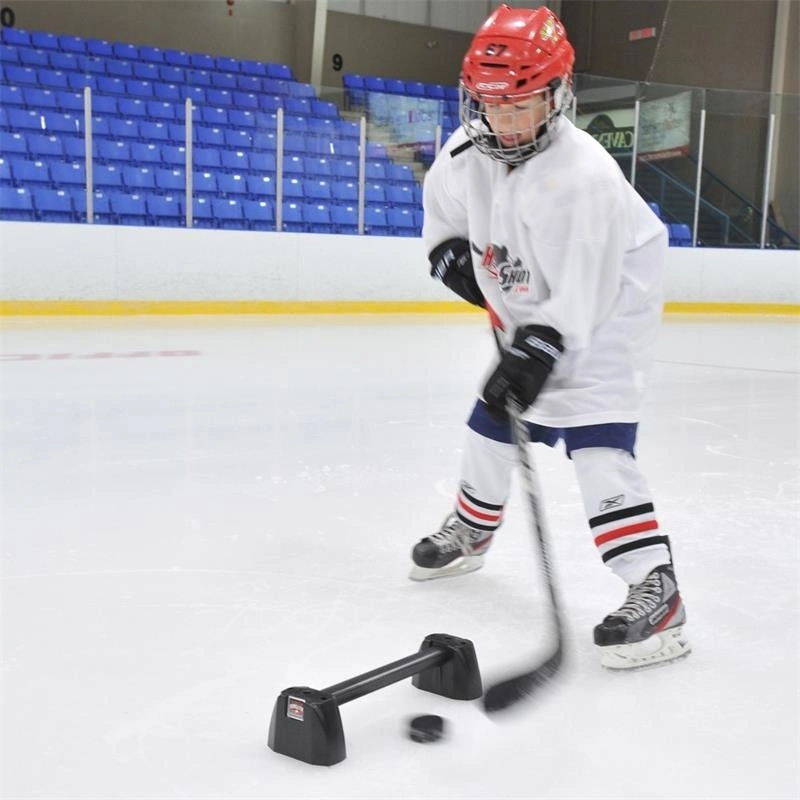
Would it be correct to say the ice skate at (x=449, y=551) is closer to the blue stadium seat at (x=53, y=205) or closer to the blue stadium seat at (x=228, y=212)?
the blue stadium seat at (x=53, y=205)

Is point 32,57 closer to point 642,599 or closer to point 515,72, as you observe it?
point 515,72

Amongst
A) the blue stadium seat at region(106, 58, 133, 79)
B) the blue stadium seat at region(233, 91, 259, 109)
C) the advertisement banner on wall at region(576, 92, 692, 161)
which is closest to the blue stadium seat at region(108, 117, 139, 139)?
the blue stadium seat at region(106, 58, 133, 79)

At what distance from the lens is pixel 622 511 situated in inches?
60.9

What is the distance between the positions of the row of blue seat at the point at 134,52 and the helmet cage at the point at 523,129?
9352 millimetres

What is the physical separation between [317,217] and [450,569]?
6476 millimetres

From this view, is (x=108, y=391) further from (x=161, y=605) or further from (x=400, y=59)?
(x=400, y=59)

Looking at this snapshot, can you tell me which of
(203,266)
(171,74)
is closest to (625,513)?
(203,266)

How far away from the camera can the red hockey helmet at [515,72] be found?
1.42 m

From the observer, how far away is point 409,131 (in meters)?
8.91

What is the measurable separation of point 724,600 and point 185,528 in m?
1.11

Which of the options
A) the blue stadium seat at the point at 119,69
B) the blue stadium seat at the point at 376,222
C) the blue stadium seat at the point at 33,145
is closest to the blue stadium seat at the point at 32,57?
the blue stadium seat at the point at 119,69

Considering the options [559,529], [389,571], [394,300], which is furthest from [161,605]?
[394,300]

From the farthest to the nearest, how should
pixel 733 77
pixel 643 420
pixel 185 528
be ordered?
pixel 733 77 → pixel 643 420 → pixel 185 528

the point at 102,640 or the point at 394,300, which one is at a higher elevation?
the point at 102,640
